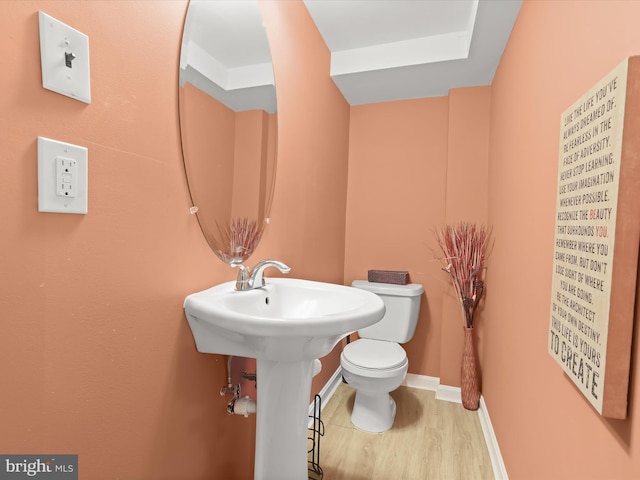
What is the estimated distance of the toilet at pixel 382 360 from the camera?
181 cm

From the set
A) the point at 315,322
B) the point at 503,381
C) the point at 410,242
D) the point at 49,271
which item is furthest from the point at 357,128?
the point at 49,271

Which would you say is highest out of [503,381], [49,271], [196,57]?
[196,57]

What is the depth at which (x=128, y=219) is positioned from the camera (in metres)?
0.81

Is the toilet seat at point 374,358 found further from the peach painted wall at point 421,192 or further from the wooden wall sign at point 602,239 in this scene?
the wooden wall sign at point 602,239

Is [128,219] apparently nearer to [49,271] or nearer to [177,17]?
[49,271]

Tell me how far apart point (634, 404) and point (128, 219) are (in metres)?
1.14

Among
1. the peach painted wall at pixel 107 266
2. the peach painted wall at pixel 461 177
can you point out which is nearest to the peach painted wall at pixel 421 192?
the peach painted wall at pixel 461 177

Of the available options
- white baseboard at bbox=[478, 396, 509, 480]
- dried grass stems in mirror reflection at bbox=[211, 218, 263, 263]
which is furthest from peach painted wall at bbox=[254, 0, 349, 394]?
white baseboard at bbox=[478, 396, 509, 480]

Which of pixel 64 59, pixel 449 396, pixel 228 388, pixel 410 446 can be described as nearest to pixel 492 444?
pixel 410 446

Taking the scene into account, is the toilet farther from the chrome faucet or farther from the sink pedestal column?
the chrome faucet

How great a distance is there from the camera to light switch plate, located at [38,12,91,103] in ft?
2.06

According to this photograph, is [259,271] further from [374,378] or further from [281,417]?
[374,378]

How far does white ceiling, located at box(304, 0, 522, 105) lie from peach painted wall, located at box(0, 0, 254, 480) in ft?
4.21

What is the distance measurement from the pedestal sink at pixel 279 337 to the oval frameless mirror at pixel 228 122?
23cm
